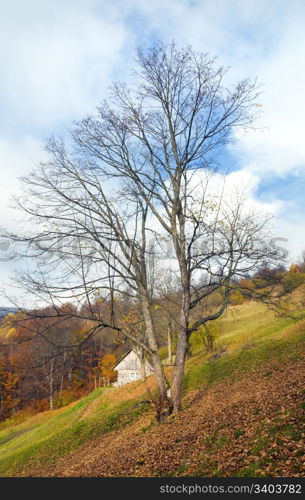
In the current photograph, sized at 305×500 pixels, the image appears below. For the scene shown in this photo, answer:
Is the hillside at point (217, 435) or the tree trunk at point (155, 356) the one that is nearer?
the hillside at point (217, 435)

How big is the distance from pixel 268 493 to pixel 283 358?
10967 mm

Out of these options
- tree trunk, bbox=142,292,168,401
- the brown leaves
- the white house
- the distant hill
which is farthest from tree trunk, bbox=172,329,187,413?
the white house

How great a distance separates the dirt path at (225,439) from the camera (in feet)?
17.3

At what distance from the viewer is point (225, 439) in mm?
6633

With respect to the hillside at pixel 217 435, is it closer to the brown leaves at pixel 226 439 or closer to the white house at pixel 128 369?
the brown leaves at pixel 226 439

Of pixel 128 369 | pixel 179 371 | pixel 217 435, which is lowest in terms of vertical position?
pixel 128 369

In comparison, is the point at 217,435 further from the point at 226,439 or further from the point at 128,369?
the point at 128,369

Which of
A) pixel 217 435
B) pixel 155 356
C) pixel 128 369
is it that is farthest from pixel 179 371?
pixel 128 369

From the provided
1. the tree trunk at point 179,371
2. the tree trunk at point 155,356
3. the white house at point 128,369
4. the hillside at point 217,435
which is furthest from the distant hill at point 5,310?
the white house at point 128,369

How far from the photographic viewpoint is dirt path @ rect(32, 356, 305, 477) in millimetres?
5258

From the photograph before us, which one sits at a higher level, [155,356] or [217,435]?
[155,356]

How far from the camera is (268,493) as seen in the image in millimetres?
4336

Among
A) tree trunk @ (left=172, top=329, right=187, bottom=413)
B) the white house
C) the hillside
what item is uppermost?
tree trunk @ (left=172, top=329, right=187, bottom=413)

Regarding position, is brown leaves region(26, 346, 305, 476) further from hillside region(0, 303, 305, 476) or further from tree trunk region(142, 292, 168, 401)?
tree trunk region(142, 292, 168, 401)
